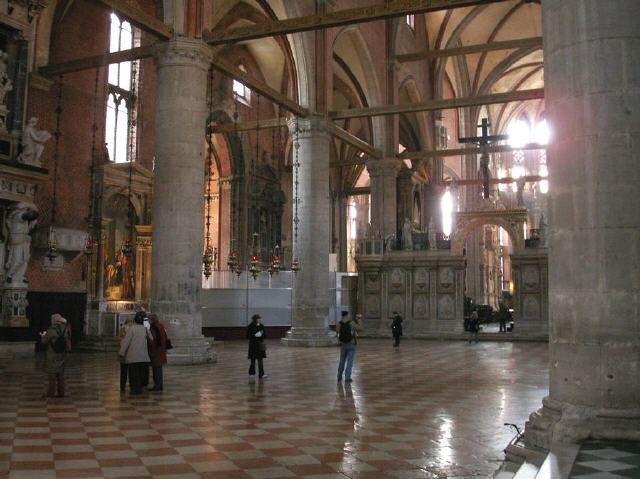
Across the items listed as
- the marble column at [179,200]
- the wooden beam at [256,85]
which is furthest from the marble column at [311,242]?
the marble column at [179,200]

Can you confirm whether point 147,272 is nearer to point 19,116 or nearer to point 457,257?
point 19,116

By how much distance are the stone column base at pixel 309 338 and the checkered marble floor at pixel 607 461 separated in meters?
16.0

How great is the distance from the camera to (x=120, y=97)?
2458cm

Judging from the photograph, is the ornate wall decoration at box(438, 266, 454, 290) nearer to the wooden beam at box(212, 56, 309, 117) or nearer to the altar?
the altar

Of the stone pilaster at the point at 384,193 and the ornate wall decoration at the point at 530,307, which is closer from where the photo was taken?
the ornate wall decoration at the point at 530,307

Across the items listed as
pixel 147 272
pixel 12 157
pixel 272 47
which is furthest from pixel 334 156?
pixel 12 157

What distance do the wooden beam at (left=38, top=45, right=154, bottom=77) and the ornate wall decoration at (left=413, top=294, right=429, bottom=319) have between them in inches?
607

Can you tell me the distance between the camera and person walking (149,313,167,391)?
11.0 m

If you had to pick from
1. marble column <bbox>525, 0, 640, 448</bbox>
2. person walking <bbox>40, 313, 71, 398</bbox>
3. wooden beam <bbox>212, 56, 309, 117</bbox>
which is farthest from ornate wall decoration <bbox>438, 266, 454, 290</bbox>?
marble column <bbox>525, 0, 640, 448</bbox>

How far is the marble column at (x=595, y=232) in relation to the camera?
241 inches

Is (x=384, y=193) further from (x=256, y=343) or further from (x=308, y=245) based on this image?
(x=256, y=343)

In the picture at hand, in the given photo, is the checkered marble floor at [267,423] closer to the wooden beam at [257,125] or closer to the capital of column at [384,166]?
the wooden beam at [257,125]

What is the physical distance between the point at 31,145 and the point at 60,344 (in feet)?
30.2

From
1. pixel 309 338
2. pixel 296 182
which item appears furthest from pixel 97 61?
pixel 309 338
